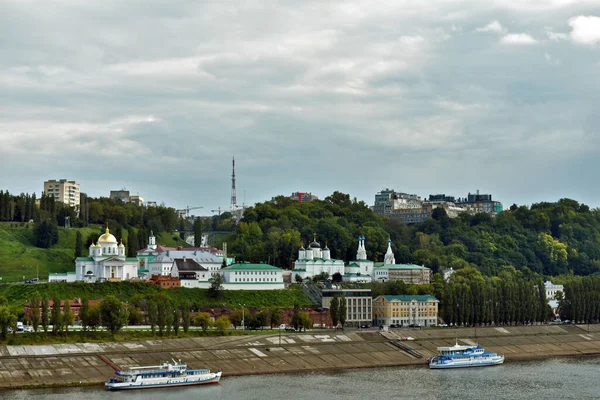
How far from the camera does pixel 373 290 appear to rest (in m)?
141

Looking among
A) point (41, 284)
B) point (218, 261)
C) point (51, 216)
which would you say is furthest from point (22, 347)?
point (51, 216)

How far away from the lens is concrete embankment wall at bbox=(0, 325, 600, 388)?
88.1 m

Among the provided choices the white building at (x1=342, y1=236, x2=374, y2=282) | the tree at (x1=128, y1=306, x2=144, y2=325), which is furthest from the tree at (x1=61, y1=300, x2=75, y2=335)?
the white building at (x1=342, y1=236, x2=374, y2=282)

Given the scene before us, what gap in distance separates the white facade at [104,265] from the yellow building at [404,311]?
104 feet

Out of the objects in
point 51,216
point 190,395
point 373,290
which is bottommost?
point 190,395

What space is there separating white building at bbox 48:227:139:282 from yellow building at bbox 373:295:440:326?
105 ft

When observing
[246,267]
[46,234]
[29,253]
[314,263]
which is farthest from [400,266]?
[29,253]

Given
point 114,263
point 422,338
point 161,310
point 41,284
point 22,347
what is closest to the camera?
point 22,347

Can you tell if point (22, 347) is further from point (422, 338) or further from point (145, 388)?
point (422, 338)

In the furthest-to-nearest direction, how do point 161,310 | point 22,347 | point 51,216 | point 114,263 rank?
point 51,216, point 114,263, point 161,310, point 22,347

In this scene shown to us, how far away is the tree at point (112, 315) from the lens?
100812 mm

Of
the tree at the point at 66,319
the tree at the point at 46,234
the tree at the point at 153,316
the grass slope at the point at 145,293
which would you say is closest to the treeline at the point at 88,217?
the tree at the point at 46,234

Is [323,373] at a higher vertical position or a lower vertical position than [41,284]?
lower

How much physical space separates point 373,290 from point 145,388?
58.6m
